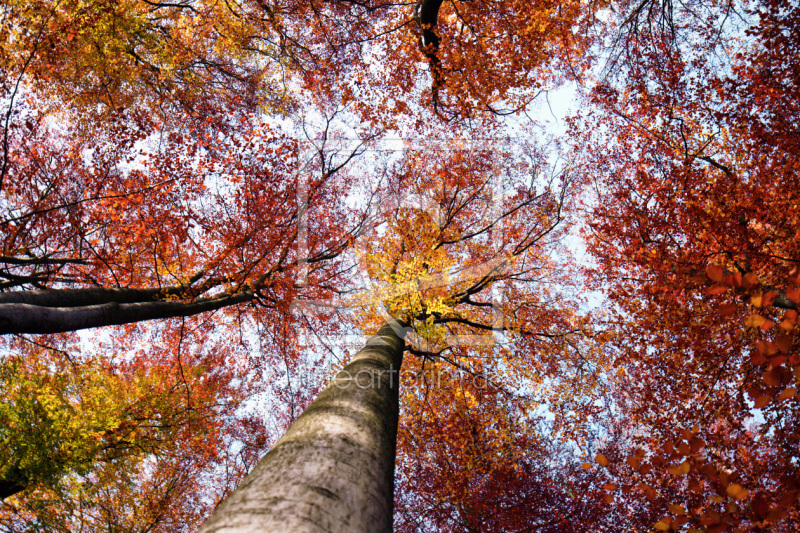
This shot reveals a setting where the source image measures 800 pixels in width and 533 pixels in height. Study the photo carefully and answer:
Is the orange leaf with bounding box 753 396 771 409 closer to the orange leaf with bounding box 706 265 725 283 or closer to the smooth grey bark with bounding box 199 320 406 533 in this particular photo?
the orange leaf with bounding box 706 265 725 283

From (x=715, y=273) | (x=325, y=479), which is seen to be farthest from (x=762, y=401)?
(x=325, y=479)

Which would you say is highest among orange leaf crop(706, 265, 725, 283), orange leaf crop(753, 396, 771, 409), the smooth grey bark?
orange leaf crop(706, 265, 725, 283)

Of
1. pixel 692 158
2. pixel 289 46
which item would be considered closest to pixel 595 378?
pixel 692 158

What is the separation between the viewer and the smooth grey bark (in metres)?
1.15

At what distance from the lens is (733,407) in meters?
7.61

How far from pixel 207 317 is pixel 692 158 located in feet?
52.3

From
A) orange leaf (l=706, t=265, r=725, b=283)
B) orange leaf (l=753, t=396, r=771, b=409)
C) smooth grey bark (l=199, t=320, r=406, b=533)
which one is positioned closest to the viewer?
smooth grey bark (l=199, t=320, r=406, b=533)

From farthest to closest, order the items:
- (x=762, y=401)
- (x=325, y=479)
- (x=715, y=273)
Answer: (x=762, y=401) < (x=715, y=273) < (x=325, y=479)

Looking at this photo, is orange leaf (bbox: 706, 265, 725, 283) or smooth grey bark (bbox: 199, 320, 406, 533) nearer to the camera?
smooth grey bark (bbox: 199, 320, 406, 533)

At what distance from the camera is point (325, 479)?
1.42 m

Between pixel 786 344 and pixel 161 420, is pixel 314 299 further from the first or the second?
pixel 786 344

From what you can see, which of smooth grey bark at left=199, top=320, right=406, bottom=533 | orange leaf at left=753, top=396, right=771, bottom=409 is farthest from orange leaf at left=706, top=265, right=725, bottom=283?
smooth grey bark at left=199, top=320, right=406, bottom=533

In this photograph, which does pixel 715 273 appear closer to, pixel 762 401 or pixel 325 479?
pixel 762 401

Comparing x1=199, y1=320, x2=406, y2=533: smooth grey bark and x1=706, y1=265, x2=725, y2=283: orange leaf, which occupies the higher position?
x1=706, y1=265, x2=725, y2=283: orange leaf
